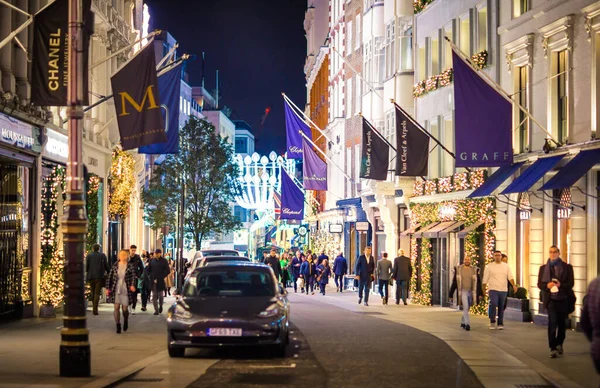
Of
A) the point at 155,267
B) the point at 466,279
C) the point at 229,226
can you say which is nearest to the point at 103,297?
the point at 155,267

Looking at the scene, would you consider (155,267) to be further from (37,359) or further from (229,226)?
(229,226)

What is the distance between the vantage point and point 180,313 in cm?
1744

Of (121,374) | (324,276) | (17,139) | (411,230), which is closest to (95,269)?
(17,139)

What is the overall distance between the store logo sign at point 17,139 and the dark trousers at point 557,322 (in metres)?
12.3

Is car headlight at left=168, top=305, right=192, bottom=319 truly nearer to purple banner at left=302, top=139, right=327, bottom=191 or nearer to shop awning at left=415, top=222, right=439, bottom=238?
shop awning at left=415, top=222, right=439, bottom=238

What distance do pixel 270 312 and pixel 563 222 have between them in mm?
10361

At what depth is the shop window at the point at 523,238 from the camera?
91.1 feet

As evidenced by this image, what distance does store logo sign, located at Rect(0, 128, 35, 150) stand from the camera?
2395 cm

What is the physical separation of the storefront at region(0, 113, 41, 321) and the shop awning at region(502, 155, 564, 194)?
1142cm

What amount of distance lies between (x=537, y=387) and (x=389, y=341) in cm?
669

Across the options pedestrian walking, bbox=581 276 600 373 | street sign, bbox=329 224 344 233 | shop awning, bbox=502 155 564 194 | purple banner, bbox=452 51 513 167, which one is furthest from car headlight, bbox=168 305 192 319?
street sign, bbox=329 224 344 233

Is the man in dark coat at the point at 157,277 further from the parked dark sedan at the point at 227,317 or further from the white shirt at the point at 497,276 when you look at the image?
the parked dark sedan at the point at 227,317

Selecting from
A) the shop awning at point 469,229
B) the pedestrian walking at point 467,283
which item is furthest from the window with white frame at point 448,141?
the pedestrian walking at point 467,283

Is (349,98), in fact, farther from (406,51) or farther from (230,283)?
(230,283)
